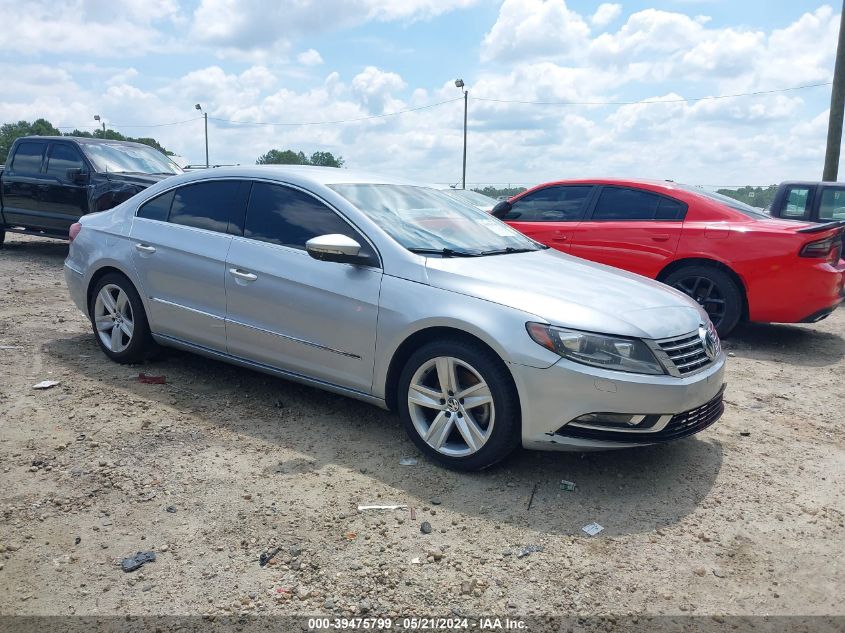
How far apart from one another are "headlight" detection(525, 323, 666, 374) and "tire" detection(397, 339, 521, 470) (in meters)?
0.27

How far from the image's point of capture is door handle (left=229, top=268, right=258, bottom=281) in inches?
173

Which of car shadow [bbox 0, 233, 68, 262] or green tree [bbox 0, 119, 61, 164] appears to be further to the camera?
green tree [bbox 0, 119, 61, 164]

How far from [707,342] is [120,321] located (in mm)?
4128

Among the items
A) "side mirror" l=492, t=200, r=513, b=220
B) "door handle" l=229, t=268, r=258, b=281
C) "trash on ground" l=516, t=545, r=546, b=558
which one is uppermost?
"side mirror" l=492, t=200, r=513, b=220

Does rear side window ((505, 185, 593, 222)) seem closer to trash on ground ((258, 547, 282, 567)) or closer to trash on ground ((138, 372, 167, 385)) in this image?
trash on ground ((138, 372, 167, 385))

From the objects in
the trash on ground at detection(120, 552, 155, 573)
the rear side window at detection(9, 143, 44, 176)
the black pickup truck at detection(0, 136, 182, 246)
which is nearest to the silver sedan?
the trash on ground at detection(120, 552, 155, 573)

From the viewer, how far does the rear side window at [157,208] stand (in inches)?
202

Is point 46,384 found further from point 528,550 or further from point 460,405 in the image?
point 528,550

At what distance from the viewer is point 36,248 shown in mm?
12758

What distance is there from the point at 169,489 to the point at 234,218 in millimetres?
1937

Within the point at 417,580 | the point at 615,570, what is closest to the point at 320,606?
the point at 417,580

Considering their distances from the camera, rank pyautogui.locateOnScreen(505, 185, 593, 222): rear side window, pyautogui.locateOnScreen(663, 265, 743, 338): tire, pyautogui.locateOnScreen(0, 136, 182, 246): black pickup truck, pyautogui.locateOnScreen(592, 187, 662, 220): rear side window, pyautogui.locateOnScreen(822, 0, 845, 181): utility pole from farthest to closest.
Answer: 1. pyautogui.locateOnScreen(822, 0, 845, 181): utility pole
2. pyautogui.locateOnScreen(0, 136, 182, 246): black pickup truck
3. pyautogui.locateOnScreen(505, 185, 593, 222): rear side window
4. pyautogui.locateOnScreen(592, 187, 662, 220): rear side window
5. pyautogui.locateOnScreen(663, 265, 743, 338): tire

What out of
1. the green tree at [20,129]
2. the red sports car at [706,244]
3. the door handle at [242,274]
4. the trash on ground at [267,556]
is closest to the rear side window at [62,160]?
the red sports car at [706,244]

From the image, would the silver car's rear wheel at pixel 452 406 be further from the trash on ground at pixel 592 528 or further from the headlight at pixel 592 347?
the trash on ground at pixel 592 528
